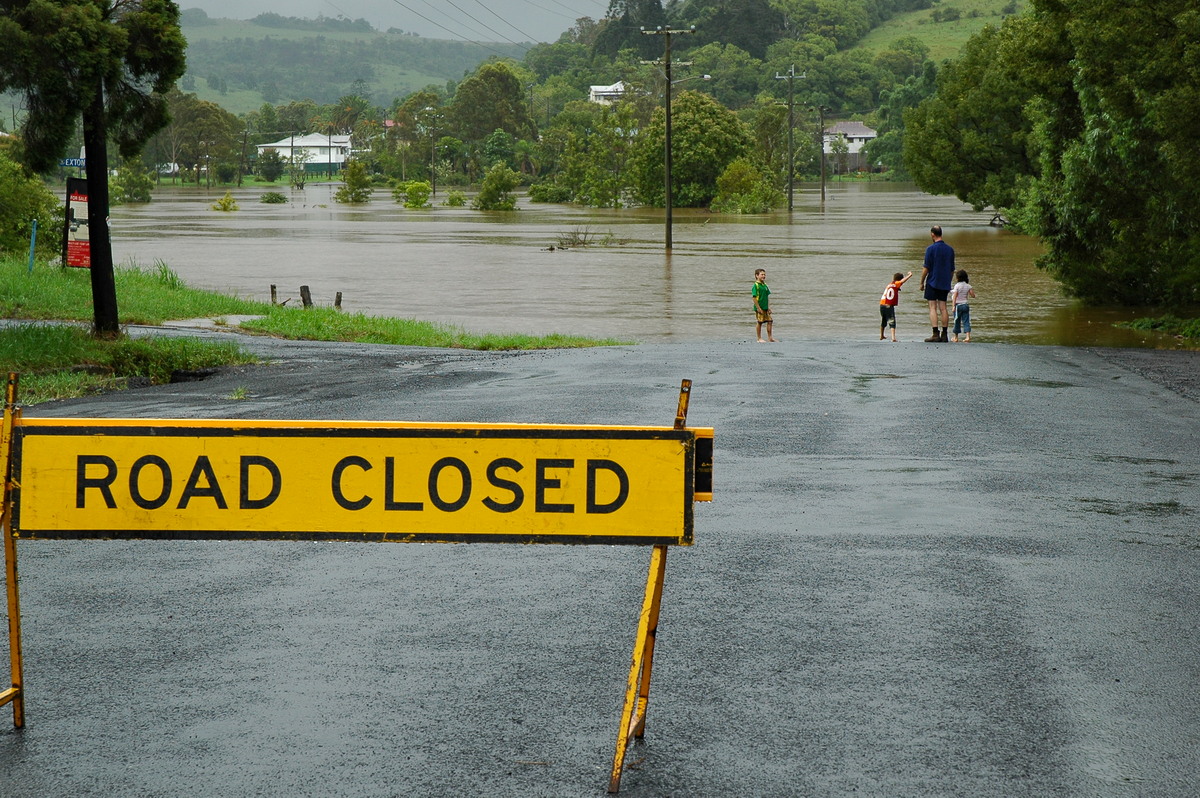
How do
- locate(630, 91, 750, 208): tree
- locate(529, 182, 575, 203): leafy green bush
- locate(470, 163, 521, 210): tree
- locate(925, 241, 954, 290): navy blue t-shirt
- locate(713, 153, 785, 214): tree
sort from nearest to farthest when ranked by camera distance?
locate(925, 241, 954, 290): navy blue t-shirt < locate(713, 153, 785, 214): tree < locate(630, 91, 750, 208): tree < locate(470, 163, 521, 210): tree < locate(529, 182, 575, 203): leafy green bush

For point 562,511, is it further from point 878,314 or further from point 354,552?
point 878,314

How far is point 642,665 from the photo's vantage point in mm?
4566

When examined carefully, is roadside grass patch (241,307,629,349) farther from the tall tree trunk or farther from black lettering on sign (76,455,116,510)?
black lettering on sign (76,455,116,510)

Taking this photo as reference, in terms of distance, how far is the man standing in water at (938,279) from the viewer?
21719 millimetres

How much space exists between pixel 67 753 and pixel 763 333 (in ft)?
68.5

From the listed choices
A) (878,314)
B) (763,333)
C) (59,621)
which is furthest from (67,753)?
(878,314)

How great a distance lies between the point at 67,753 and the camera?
4.71m

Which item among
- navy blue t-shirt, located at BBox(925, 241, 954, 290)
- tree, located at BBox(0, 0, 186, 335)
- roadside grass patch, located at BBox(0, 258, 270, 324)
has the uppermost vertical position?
tree, located at BBox(0, 0, 186, 335)

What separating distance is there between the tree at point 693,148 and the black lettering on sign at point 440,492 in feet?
299

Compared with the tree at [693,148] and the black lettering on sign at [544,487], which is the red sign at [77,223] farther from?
the tree at [693,148]

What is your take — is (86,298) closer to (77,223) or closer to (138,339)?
(77,223)

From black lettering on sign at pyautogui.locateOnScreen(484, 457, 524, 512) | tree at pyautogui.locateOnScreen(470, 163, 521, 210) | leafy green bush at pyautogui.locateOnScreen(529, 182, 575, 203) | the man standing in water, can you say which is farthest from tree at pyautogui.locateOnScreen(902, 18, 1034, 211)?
black lettering on sign at pyautogui.locateOnScreen(484, 457, 524, 512)

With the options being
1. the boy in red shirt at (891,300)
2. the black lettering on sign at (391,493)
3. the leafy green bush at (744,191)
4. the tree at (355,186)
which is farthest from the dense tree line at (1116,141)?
the tree at (355,186)

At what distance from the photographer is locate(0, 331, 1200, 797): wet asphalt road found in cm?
456
